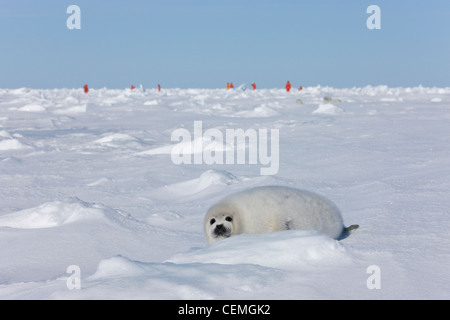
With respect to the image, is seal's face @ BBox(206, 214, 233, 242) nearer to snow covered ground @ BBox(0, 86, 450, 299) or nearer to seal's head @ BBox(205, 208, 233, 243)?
seal's head @ BBox(205, 208, 233, 243)

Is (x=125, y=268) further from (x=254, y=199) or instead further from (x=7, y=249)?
(x=7, y=249)

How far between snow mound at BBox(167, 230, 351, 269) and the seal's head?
417 millimetres

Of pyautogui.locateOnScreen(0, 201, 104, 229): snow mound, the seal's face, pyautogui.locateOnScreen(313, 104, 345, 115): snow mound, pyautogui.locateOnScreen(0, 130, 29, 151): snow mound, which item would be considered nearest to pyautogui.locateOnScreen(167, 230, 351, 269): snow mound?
the seal's face

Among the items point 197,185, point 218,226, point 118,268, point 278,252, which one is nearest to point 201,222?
point 218,226

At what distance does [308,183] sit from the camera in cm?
461

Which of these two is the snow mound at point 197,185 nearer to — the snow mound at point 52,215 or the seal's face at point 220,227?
the snow mound at point 52,215

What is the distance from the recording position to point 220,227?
2.88 meters

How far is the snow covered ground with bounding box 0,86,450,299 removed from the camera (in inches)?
74.1

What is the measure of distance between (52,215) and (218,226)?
4.80 ft

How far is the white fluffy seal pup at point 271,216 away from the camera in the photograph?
114 inches

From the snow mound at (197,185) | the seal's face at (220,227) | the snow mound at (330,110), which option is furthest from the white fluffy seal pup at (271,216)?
the snow mound at (330,110)

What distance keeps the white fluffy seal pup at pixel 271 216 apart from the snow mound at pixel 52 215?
113cm

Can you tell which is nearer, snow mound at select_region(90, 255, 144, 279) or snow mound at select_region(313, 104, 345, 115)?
snow mound at select_region(90, 255, 144, 279)

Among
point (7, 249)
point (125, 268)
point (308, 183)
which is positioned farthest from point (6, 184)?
point (125, 268)
